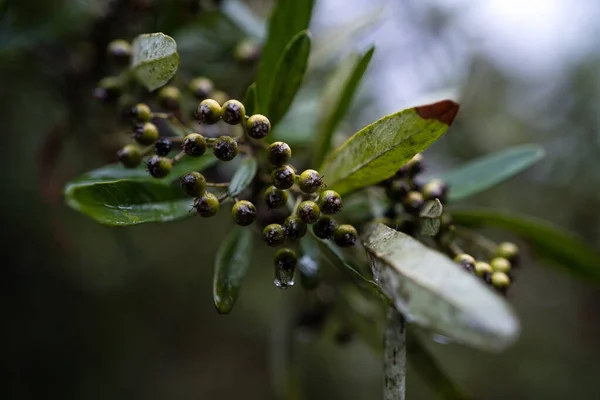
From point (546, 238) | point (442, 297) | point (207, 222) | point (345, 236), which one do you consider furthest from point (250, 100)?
point (207, 222)

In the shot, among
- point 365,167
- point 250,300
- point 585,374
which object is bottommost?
point 250,300

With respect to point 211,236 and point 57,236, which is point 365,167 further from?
point 211,236

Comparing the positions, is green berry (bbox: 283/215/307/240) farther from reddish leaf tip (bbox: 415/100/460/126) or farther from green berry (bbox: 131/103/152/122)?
green berry (bbox: 131/103/152/122)

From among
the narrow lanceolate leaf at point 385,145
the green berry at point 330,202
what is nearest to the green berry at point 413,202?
the narrow lanceolate leaf at point 385,145

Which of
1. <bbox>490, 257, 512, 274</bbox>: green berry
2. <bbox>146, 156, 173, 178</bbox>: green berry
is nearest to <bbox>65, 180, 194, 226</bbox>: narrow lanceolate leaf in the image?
<bbox>146, 156, 173, 178</bbox>: green berry

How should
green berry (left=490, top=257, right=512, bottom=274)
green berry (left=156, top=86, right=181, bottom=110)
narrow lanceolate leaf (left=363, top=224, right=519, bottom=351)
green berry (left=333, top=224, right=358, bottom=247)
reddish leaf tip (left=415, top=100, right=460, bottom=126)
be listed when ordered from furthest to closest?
green berry (left=156, top=86, right=181, bottom=110) → green berry (left=490, top=257, right=512, bottom=274) → green berry (left=333, top=224, right=358, bottom=247) → reddish leaf tip (left=415, top=100, right=460, bottom=126) → narrow lanceolate leaf (left=363, top=224, right=519, bottom=351)

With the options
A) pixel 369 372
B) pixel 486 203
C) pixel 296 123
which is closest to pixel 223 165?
pixel 296 123
